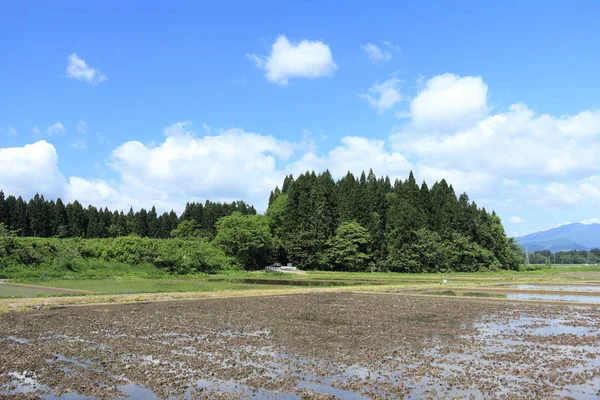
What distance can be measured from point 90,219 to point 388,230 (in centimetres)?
7934

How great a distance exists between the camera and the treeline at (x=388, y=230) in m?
81.4

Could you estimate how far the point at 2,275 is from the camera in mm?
48406

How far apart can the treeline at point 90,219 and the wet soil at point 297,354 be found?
9201 cm

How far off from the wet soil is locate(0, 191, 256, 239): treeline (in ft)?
302

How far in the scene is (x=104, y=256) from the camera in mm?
63688

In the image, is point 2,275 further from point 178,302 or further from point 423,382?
point 423,382

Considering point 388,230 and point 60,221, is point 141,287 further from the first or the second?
point 60,221

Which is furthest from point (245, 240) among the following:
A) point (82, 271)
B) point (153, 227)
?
point (153, 227)

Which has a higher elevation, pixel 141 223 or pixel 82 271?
pixel 141 223

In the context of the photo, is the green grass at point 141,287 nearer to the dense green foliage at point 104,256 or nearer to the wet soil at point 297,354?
the dense green foliage at point 104,256

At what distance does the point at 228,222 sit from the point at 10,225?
5874cm

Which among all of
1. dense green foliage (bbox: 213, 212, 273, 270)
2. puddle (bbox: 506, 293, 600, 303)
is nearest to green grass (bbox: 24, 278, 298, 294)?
puddle (bbox: 506, 293, 600, 303)

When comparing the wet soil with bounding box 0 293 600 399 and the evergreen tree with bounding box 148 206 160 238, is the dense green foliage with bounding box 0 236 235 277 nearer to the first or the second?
the wet soil with bounding box 0 293 600 399

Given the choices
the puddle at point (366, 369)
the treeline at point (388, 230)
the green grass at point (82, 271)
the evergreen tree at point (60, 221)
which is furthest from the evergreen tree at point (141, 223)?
the puddle at point (366, 369)
